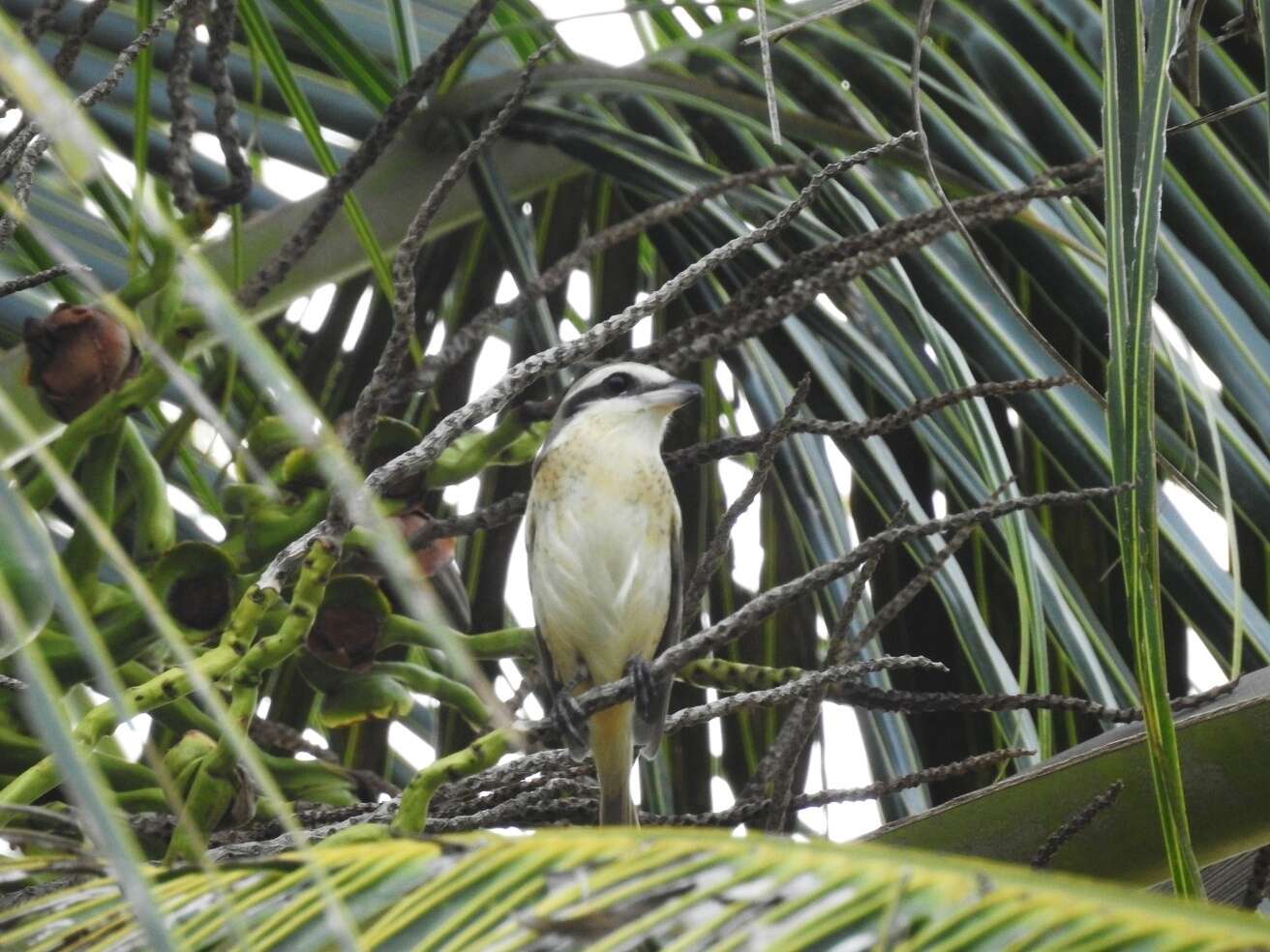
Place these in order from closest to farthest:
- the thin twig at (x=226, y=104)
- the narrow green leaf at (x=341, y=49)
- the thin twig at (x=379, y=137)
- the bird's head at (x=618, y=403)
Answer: the thin twig at (x=379, y=137)
the thin twig at (x=226, y=104)
the narrow green leaf at (x=341, y=49)
the bird's head at (x=618, y=403)

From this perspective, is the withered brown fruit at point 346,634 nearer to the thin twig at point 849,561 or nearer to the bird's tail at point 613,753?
the thin twig at point 849,561

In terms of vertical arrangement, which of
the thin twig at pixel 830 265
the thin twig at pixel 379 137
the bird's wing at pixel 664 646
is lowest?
the bird's wing at pixel 664 646

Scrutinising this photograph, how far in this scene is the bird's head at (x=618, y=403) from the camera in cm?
333

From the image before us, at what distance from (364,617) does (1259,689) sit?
1.01 metres

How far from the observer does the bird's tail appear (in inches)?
123

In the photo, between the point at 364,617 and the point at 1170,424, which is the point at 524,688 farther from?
the point at 1170,424

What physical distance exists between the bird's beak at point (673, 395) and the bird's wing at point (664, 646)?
0.24 meters

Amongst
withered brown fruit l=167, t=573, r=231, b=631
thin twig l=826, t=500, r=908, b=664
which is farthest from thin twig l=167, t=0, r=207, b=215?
thin twig l=826, t=500, r=908, b=664

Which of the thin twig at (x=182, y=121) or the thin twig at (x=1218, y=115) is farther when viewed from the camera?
the thin twig at (x=182, y=121)

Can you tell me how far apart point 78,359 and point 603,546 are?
197 cm

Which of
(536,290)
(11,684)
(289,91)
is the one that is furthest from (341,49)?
(11,684)

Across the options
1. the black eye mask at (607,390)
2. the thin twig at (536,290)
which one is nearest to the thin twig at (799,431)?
the thin twig at (536,290)

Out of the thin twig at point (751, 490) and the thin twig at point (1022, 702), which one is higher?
the thin twig at point (751, 490)

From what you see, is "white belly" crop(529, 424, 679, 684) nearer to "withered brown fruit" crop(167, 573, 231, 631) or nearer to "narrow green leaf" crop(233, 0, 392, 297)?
"narrow green leaf" crop(233, 0, 392, 297)
